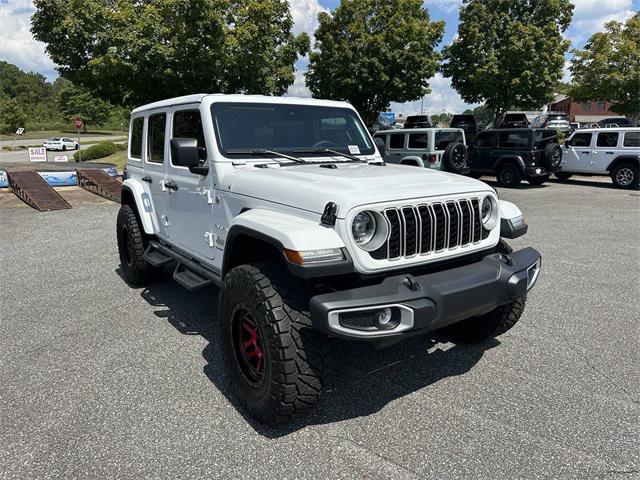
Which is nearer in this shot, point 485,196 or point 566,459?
point 566,459

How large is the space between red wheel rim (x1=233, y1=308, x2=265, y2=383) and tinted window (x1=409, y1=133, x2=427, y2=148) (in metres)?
11.5

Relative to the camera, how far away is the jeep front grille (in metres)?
2.50

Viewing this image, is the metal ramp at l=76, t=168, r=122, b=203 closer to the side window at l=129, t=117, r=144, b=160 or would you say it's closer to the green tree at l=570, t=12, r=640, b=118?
the side window at l=129, t=117, r=144, b=160

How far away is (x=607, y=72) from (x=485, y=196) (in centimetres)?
2647

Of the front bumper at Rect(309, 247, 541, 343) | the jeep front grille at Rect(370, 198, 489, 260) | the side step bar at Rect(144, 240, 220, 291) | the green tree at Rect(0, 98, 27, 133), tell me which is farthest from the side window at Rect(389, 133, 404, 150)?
the green tree at Rect(0, 98, 27, 133)

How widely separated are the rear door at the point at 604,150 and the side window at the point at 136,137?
46.0ft

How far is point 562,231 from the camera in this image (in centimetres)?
819

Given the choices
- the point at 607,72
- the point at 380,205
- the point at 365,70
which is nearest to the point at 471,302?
the point at 380,205

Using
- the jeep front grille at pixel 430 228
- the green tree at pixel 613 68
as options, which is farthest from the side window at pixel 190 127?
the green tree at pixel 613 68

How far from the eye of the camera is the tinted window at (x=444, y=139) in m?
13.2

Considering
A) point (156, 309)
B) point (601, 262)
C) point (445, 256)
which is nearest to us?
point (445, 256)

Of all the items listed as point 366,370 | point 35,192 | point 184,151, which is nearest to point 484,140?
point 35,192

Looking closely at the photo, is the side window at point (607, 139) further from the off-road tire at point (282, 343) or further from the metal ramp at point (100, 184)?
the off-road tire at point (282, 343)

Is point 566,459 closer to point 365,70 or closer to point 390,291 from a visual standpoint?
point 390,291
